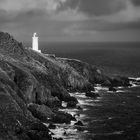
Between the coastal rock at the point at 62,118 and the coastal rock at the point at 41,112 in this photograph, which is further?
the coastal rock at the point at 41,112

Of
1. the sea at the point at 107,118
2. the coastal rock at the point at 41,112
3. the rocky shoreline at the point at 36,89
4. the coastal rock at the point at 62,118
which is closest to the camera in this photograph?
the rocky shoreline at the point at 36,89

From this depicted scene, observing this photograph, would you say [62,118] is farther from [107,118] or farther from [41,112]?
Result: [107,118]

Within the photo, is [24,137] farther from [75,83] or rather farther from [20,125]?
[75,83]

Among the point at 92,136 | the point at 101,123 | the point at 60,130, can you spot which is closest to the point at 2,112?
the point at 60,130

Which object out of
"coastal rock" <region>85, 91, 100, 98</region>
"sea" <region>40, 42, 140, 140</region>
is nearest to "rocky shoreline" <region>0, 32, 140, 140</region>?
"coastal rock" <region>85, 91, 100, 98</region>

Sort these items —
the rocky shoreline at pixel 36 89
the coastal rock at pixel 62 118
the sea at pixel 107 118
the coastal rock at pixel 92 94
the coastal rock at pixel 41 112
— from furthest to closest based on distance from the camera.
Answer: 1. the coastal rock at pixel 92 94
2. the coastal rock at pixel 41 112
3. the coastal rock at pixel 62 118
4. the sea at pixel 107 118
5. the rocky shoreline at pixel 36 89

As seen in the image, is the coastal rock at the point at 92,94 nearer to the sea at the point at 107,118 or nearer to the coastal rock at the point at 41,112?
the sea at the point at 107,118

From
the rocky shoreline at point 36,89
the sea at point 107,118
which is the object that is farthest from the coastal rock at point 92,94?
the sea at point 107,118

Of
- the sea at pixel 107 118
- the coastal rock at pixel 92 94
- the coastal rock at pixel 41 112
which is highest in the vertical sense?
the coastal rock at pixel 92 94

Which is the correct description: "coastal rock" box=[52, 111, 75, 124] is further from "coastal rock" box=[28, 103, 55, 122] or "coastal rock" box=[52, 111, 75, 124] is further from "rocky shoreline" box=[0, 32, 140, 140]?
"coastal rock" box=[28, 103, 55, 122]
